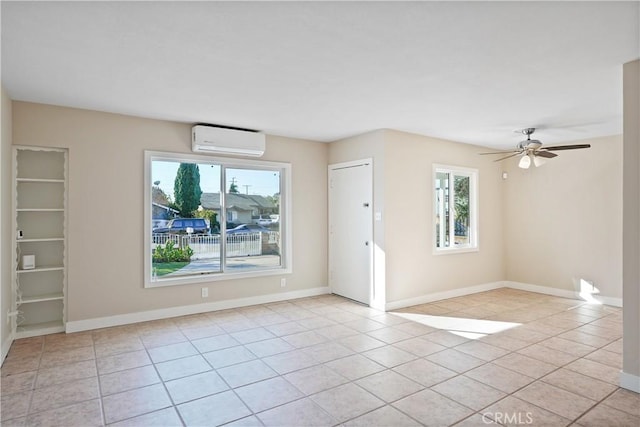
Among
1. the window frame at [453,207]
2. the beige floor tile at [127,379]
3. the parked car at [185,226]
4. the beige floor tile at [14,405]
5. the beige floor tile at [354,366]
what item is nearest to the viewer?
the beige floor tile at [14,405]

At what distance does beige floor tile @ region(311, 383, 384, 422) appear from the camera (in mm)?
2484

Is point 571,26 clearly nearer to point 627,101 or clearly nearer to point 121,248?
point 627,101

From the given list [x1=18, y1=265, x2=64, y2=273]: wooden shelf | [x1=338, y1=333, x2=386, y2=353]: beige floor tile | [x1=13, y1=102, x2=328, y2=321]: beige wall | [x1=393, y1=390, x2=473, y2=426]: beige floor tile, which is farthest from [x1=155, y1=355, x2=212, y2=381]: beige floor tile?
[x1=18, y1=265, x2=64, y2=273]: wooden shelf

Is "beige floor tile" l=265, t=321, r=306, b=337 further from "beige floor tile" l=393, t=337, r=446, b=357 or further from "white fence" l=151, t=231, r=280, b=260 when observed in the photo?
"white fence" l=151, t=231, r=280, b=260

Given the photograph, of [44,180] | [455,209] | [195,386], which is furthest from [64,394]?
[455,209]

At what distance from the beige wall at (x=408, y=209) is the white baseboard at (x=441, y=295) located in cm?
5

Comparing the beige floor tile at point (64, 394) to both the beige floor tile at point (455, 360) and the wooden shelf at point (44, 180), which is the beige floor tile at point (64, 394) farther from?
the beige floor tile at point (455, 360)

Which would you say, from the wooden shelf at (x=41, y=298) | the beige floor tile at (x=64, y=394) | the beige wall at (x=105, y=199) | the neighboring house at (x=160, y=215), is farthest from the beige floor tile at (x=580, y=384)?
the wooden shelf at (x=41, y=298)

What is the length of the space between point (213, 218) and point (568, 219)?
5.66 metres

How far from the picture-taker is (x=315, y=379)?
299cm

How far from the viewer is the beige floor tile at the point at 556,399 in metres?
2.53

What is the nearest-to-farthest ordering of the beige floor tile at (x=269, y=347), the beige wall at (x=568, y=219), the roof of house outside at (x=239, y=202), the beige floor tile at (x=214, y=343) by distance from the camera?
1. the beige floor tile at (x=269, y=347)
2. the beige floor tile at (x=214, y=343)
3. the roof of house outside at (x=239, y=202)
4. the beige wall at (x=568, y=219)

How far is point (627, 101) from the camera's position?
2863mm

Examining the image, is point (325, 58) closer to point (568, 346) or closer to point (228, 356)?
point (228, 356)
